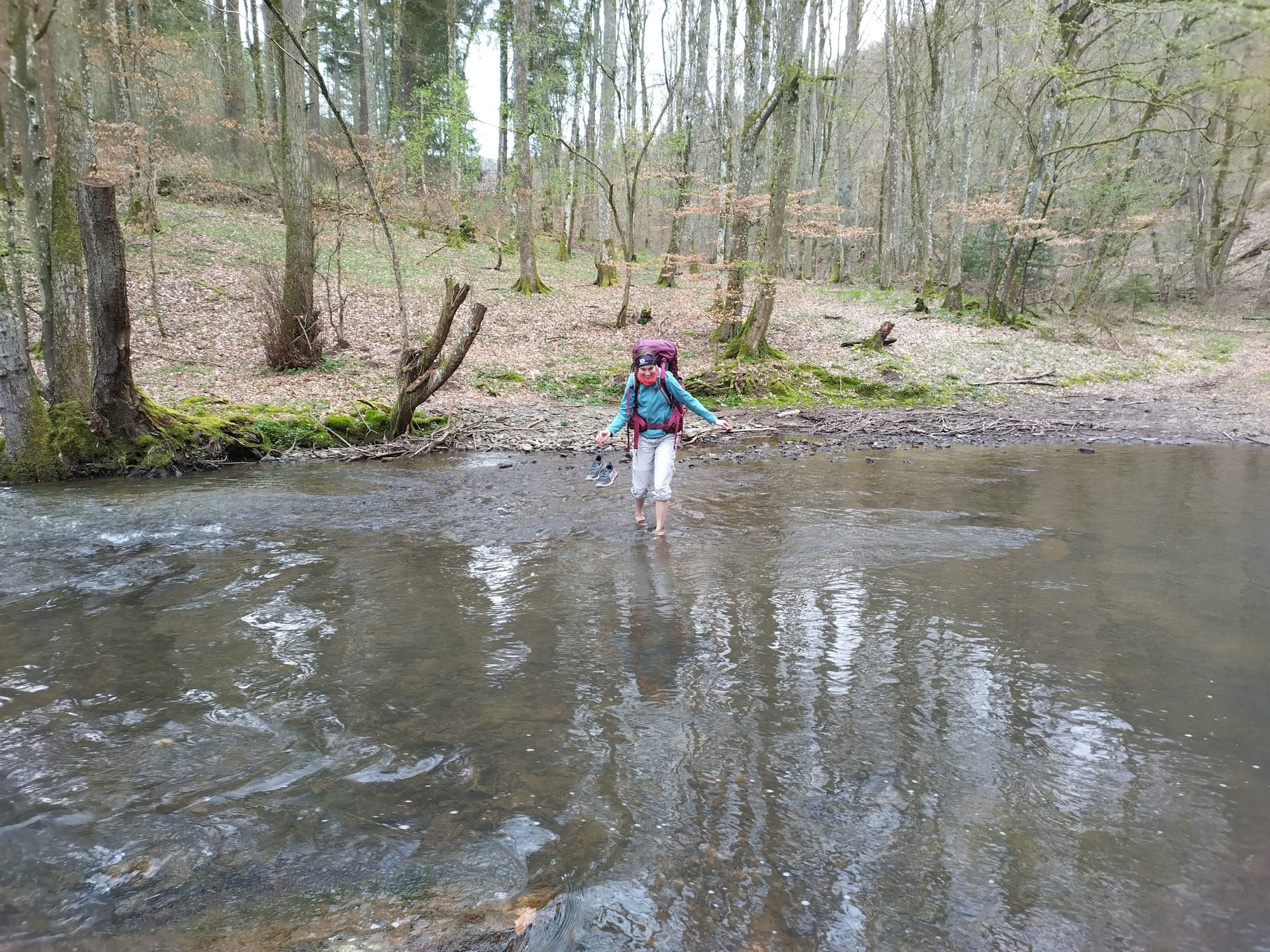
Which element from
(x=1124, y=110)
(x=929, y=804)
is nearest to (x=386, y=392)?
(x=929, y=804)

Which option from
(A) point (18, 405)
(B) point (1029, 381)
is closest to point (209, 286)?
(A) point (18, 405)

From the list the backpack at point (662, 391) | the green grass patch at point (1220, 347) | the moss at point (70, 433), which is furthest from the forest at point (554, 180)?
→ the backpack at point (662, 391)

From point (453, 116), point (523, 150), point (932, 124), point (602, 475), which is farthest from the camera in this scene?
point (932, 124)

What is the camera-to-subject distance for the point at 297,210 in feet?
46.4

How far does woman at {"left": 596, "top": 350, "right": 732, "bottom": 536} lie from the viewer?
23.0 ft

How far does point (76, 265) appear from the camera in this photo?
8438 millimetres

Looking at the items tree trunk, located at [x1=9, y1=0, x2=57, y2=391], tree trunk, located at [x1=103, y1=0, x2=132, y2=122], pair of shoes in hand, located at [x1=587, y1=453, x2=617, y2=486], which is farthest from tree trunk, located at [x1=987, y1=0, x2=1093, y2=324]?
tree trunk, located at [x1=103, y1=0, x2=132, y2=122]

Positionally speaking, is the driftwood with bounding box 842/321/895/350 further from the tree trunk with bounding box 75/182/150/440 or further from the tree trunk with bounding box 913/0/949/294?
the tree trunk with bounding box 75/182/150/440

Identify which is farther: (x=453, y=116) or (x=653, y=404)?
(x=453, y=116)

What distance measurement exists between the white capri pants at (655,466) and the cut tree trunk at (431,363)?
437 centimetres

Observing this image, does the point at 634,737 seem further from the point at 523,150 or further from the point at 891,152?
the point at 891,152

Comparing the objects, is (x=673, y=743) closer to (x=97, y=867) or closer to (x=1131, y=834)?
(x=1131, y=834)

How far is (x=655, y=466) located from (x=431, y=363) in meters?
5.43

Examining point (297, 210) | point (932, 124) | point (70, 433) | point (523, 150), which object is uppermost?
point (932, 124)
